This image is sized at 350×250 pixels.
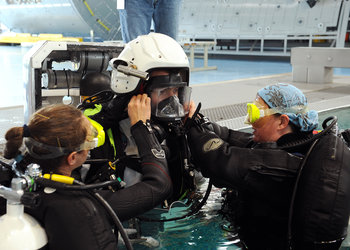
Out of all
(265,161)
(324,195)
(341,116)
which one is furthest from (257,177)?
(341,116)

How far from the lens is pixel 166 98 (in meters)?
1.97

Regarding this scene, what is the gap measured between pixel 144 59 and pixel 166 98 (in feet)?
0.70

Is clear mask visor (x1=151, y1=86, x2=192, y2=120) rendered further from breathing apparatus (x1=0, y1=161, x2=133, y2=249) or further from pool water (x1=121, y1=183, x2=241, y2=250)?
breathing apparatus (x1=0, y1=161, x2=133, y2=249)

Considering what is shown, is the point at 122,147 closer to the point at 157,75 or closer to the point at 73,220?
the point at 157,75

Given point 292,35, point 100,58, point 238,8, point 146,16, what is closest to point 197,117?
point 100,58

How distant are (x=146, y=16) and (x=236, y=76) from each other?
16.8 ft

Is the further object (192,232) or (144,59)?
(192,232)

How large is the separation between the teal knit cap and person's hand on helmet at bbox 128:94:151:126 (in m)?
0.53

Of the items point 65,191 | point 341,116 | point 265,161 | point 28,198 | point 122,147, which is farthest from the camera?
point 341,116

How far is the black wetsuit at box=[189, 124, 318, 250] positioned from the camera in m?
1.73

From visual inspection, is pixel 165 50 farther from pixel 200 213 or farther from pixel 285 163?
pixel 200 213

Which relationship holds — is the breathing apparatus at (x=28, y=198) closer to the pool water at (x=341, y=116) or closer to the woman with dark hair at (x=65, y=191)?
the woman with dark hair at (x=65, y=191)

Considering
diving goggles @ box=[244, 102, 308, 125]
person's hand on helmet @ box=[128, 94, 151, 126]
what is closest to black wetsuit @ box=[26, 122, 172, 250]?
person's hand on helmet @ box=[128, 94, 151, 126]

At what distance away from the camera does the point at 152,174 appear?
1.59 metres
